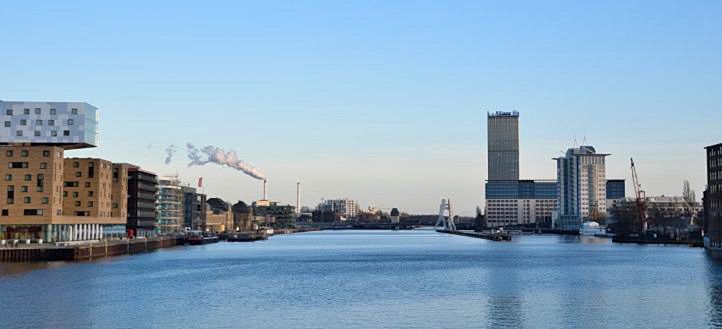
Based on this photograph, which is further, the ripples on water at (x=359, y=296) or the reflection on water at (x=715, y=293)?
the reflection on water at (x=715, y=293)

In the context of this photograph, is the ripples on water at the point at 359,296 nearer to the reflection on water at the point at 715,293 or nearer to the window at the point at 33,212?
the reflection on water at the point at 715,293

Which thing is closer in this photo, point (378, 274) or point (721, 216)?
point (378, 274)

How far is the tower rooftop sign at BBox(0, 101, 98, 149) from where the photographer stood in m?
143

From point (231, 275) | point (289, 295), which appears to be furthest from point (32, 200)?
point (289, 295)

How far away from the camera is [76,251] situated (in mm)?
125062

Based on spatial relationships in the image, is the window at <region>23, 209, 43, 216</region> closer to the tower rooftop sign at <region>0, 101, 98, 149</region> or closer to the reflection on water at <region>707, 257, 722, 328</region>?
the tower rooftop sign at <region>0, 101, 98, 149</region>

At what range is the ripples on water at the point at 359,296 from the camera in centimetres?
5878

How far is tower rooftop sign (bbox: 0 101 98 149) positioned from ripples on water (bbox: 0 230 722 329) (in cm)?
3621

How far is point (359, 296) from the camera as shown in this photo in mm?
75938

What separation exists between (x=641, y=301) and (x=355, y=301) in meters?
23.3

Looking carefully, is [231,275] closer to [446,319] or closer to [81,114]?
[446,319]

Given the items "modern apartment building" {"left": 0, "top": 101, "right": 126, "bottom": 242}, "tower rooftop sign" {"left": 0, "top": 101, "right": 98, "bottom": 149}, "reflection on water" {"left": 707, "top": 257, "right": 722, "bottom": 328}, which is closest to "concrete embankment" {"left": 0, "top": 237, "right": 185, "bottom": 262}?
"modern apartment building" {"left": 0, "top": 101, "right": 126, "bottom": 242}

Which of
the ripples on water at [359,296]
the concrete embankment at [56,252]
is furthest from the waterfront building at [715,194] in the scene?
the concrete embankment at [56,252]

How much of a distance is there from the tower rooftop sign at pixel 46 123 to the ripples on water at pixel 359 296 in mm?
36213
